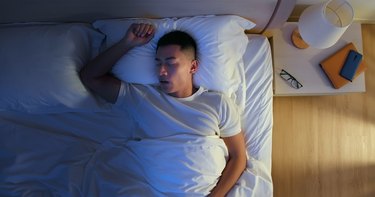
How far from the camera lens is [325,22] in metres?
1.31

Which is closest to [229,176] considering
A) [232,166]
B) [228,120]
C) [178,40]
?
[232,166]

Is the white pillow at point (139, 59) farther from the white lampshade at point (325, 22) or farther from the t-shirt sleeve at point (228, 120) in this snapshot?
the white lampshade at point (325, 22)

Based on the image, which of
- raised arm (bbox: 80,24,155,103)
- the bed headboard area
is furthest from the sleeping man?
the bed headboard area

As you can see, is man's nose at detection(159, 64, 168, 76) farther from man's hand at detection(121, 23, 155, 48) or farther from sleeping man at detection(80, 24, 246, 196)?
man's hand at detection(121, 23, 155, 48)

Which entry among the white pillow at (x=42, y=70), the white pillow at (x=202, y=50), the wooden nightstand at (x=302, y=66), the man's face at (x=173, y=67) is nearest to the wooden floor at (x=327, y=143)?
the wooden nightstand at (x=302, y=66)

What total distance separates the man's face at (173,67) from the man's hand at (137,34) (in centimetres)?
10

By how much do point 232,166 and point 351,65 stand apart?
0.76 metres

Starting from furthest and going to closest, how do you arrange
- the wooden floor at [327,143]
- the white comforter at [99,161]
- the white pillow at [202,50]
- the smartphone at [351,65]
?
1. the wooden floor at [327,143]
2. the smartphone at [351,65]
3. the white pillow at [202,50]
4. the white comforter at [99,161]

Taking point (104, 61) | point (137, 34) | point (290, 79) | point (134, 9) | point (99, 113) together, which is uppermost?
point (134, 9)

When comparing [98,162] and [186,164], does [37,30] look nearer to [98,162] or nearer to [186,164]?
[98,162]

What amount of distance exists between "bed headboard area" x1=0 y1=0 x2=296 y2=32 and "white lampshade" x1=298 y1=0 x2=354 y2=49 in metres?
0.09

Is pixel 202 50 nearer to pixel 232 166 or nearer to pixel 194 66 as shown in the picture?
pixel 194 66

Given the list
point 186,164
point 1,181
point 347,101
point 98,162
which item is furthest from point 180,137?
point 347,101

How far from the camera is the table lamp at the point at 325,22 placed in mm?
1323
